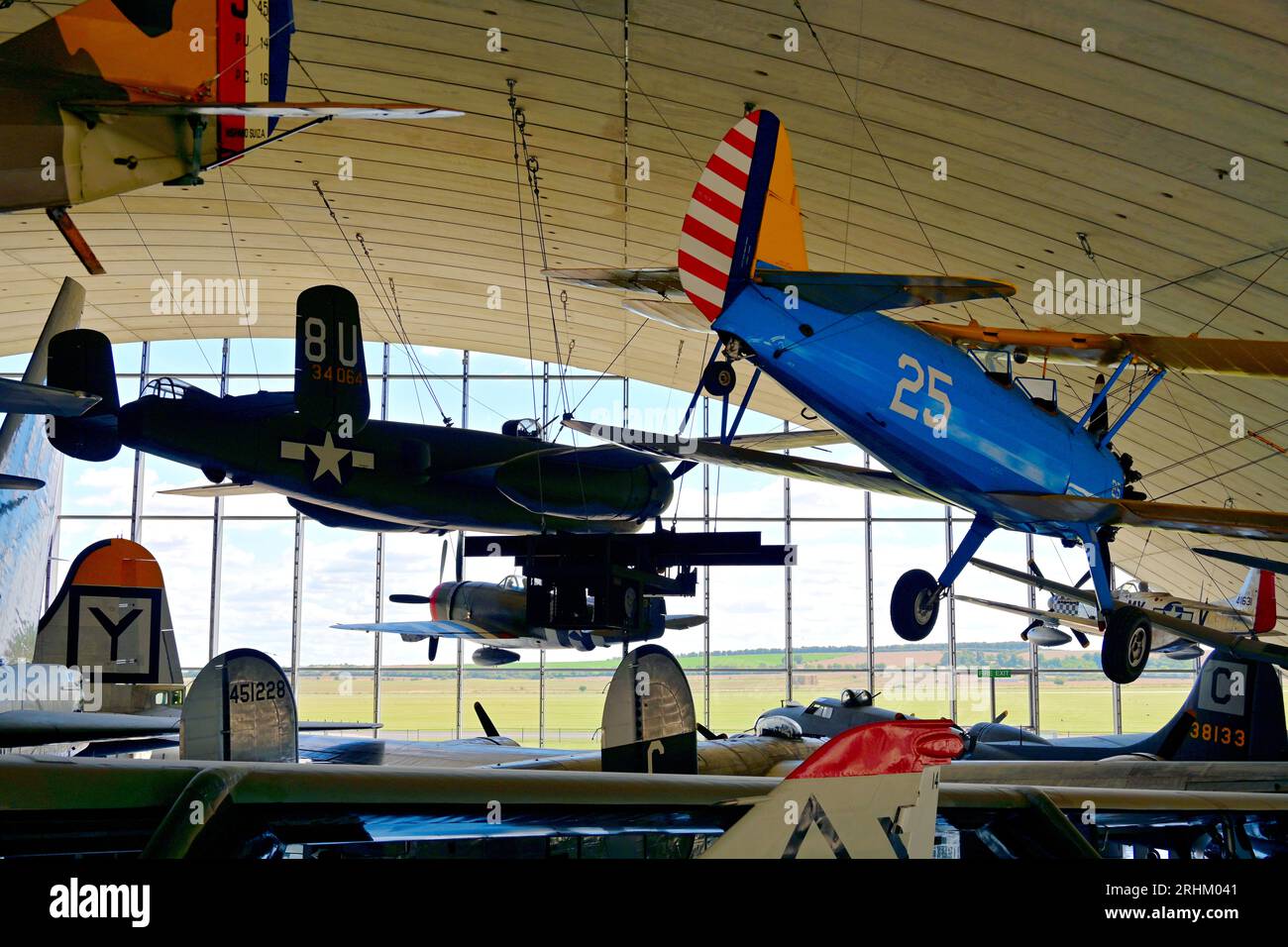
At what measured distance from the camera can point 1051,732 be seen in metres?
36.2

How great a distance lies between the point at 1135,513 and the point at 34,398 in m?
6.08

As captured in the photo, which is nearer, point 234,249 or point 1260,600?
point 234,249

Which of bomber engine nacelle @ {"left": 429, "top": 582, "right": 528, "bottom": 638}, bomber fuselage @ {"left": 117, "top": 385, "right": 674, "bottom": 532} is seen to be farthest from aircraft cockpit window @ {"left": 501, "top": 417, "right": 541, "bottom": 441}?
bomber engine nacelle @ {"left": 429, "top": 582, "right": 528, "bottom": 638}

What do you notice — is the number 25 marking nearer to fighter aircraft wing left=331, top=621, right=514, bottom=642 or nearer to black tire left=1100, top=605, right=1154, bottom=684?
black tire left=1100, top=605, right=1154, bottom=684

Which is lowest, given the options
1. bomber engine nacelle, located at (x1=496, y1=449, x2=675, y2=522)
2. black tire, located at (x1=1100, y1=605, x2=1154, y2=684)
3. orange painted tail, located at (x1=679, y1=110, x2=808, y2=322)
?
black tire, located at (x1=1100, y1=605, x2=1154, y2=684)

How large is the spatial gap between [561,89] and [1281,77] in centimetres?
685

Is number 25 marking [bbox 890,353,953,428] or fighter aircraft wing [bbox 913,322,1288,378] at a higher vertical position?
fighter aircraft wing [bbox 913,322,1288,378]

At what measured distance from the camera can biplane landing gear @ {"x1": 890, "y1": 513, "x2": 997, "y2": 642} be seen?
7.70 metres

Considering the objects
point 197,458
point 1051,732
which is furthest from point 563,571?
point 1051,732

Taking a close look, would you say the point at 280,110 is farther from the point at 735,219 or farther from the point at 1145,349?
the point at 1145,349

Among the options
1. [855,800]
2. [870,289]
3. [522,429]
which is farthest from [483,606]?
[855,800]

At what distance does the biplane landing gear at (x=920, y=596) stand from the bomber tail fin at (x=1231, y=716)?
4582 millimetres

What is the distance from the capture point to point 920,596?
304 inches

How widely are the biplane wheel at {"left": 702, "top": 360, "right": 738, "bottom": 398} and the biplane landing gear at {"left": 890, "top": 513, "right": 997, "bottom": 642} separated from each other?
2015mm
